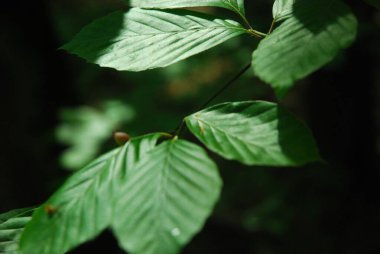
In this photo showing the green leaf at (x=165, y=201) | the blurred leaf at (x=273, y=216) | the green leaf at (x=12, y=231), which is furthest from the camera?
the blurred leaf at (x=273, y=216)

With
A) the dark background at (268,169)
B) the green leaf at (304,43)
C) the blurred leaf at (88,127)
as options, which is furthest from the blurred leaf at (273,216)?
the green leaf at (304,43)

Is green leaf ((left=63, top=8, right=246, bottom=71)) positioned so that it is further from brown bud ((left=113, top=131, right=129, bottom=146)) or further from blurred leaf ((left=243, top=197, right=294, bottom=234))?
blurred leaf ((left=243, top=197, right=294, bottom=234))

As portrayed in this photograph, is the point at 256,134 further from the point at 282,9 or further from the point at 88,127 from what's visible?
the point at 88,127

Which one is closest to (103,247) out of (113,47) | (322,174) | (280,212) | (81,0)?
(280,212)

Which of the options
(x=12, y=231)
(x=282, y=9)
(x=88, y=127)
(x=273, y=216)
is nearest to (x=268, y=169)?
(x=273, y=216)

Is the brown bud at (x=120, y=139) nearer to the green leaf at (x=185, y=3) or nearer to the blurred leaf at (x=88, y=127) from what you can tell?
the green leaf at (x=185, y=3)

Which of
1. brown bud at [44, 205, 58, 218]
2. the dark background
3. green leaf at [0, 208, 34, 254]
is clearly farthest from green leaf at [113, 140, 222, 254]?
the dark background
